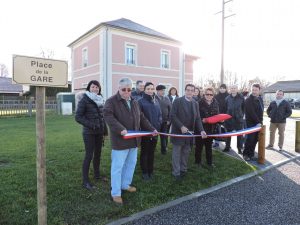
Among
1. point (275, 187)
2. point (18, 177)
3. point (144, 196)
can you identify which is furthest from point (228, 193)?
point (18, 177)

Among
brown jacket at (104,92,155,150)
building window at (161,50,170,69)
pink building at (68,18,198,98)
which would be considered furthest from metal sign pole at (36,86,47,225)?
building window at (161,50,170,69)

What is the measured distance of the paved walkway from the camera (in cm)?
385

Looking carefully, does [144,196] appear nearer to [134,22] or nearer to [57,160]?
[57,160]

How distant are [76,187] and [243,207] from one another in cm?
289

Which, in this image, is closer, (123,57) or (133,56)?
(123,57)

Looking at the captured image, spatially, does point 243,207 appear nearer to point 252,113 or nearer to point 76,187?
point 76,187

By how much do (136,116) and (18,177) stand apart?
2.77 m

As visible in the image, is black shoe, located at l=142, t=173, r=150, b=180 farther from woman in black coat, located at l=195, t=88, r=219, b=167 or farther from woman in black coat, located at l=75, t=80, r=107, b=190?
woman in black coat, located at l=195, t=88, r=219, b=167

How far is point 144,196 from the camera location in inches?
177

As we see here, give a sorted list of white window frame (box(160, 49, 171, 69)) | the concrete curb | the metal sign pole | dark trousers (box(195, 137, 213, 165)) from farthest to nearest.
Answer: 1. white window frame (box(160, 49, 171, 69))
2. dark trousers (box(195, 137, 213, 165))
3. the concrete curb
4. the metal sign pole

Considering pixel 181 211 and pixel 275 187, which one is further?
pixel 275 187

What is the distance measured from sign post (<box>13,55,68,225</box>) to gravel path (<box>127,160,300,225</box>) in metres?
1.42

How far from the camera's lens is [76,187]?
4.77m

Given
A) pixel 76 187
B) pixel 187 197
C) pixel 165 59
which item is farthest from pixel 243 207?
pixel 165 59
